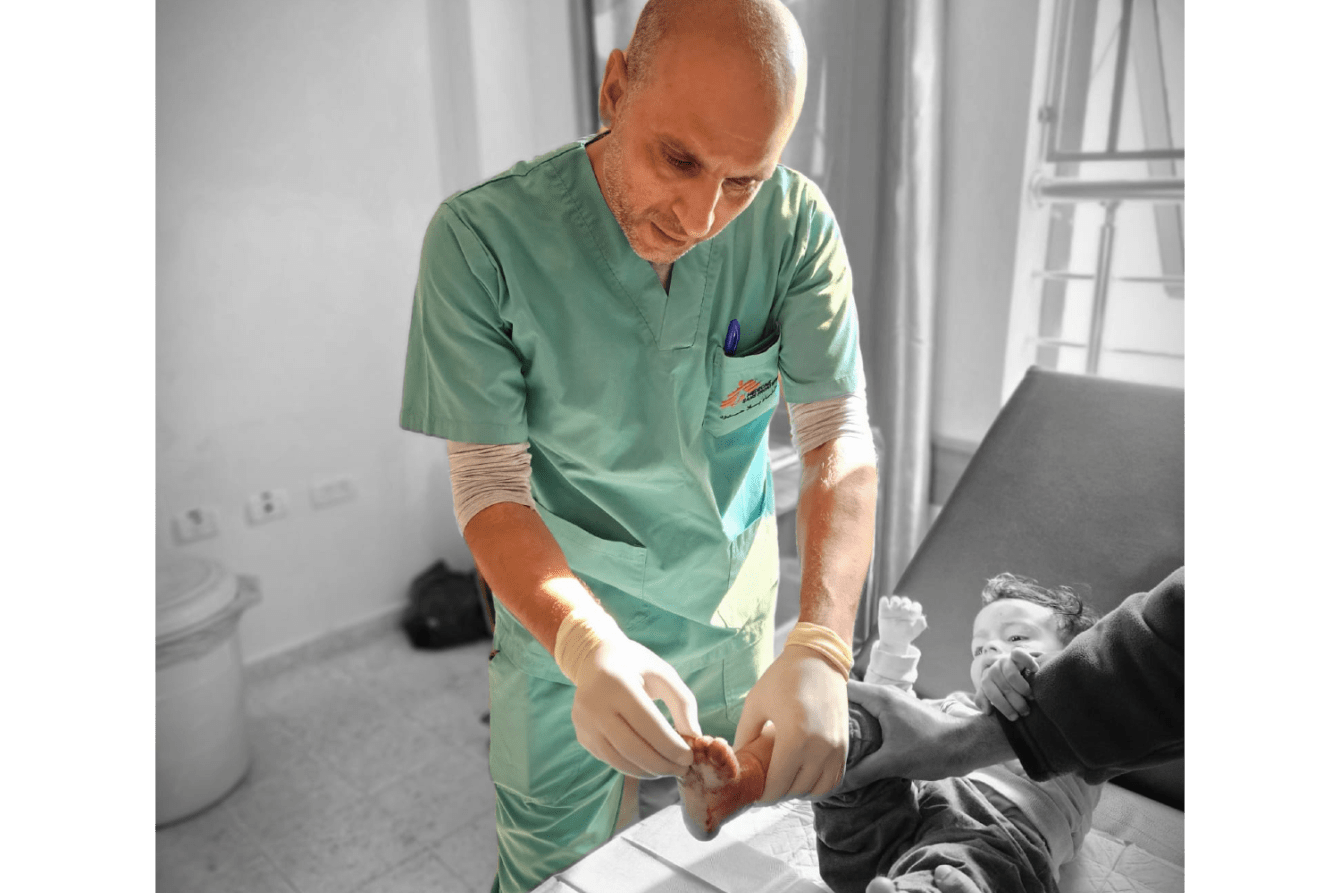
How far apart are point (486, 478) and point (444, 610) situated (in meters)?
1.99

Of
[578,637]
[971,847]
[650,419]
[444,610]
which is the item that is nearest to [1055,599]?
[971,847]

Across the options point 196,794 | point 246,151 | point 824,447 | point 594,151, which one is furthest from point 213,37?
point 824,447

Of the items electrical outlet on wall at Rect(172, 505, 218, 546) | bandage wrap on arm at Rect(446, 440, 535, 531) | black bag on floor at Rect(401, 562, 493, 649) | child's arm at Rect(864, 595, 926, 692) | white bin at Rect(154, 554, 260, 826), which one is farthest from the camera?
black bag on floor at Rect(401, 562, 493, 649)

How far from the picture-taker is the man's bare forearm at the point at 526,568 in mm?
994

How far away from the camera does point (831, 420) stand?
1.20m

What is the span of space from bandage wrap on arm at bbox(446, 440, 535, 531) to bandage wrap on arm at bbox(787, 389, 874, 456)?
378mm

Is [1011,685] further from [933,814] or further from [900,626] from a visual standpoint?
[900,626]

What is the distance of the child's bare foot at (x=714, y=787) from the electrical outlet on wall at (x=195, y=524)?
2061 mm

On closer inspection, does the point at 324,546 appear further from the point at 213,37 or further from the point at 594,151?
the point at 594,151

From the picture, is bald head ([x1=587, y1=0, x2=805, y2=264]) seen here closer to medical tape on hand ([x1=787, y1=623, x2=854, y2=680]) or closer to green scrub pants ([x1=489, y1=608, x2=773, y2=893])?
medical tape on hand ([x1=787, y1=623, x2=854, y2=680])

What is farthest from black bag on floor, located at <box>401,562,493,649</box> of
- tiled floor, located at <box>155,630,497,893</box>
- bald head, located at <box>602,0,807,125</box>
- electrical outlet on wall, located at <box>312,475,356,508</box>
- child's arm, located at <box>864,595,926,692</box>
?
bald head, located at <box>602,0,807,125</box>

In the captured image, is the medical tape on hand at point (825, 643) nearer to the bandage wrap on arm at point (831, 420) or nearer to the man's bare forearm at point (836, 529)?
the man's bare forearm at point (836, 529)

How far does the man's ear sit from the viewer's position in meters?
0.95

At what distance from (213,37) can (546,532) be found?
77.9 inches
